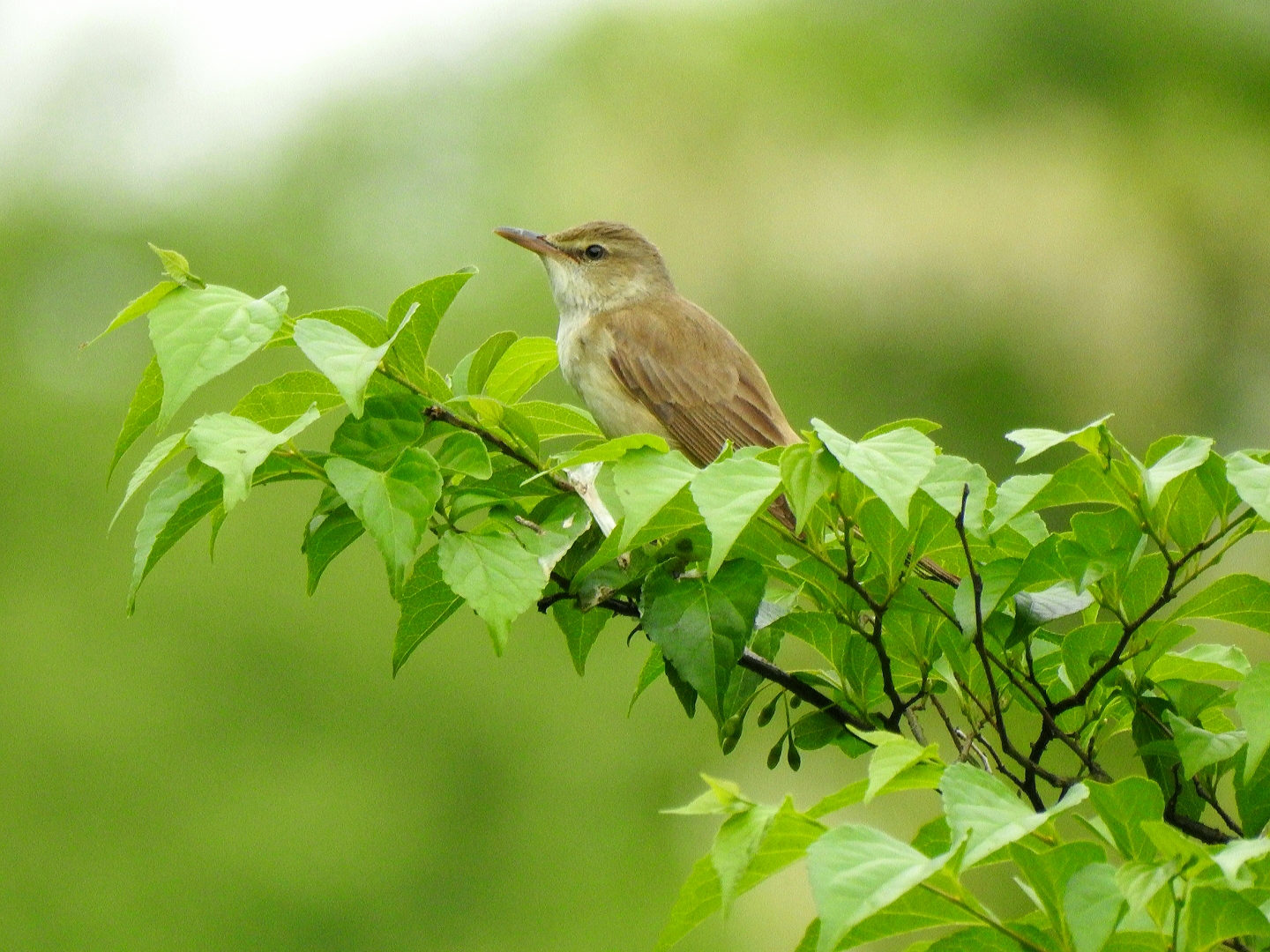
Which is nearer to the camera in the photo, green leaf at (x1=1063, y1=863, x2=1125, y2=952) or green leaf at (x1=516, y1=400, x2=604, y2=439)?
green leaf at (x1=1063, y1=863, x2=1125, y2=952)

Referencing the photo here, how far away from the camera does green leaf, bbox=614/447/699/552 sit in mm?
1270

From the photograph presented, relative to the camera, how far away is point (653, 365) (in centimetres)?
354

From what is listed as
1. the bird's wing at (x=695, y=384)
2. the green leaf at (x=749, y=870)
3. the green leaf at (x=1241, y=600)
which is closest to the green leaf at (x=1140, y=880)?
the green leaf at (x=749, y=870)

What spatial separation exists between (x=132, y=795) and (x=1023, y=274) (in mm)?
10470

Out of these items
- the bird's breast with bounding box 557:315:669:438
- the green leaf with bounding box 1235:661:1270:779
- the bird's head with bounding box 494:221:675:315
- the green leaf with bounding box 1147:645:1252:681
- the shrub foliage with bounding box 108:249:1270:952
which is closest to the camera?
the shrub foliage with bounding box 108:249:1270:952

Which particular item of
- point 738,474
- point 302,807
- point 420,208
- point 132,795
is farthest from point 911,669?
point 420,208

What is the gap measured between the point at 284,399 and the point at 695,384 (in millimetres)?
2120

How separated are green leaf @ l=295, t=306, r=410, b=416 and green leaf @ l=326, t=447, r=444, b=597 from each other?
64 millimetres

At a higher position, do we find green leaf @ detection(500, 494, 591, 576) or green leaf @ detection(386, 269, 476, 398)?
green leaf @ detection(386, 269, 476, 398)

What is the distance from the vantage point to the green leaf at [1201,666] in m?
1.46

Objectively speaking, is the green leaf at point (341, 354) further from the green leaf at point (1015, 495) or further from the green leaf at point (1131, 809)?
the green leaf at point (1131, 809)

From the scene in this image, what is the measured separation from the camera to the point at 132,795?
A: 11.2m

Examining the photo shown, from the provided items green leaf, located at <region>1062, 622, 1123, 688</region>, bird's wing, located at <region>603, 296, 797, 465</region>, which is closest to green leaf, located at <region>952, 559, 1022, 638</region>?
green leaf, located at <region>1062, 622, 1123, 688</region>

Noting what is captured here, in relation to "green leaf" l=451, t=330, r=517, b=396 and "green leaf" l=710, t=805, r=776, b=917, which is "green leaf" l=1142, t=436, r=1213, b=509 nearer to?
"green leaf" l=710, t=805, r=776, b=917
